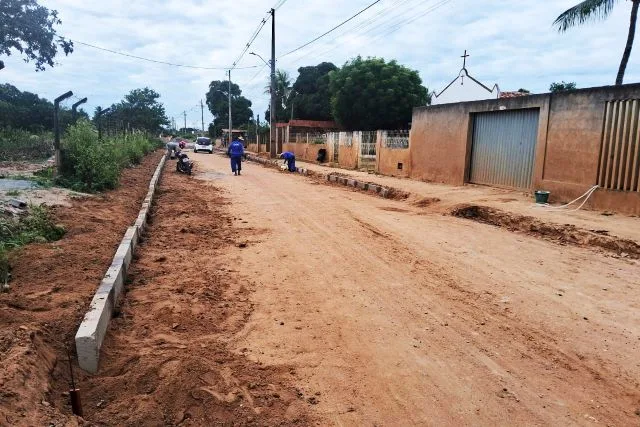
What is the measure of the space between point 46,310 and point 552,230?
26.1ft

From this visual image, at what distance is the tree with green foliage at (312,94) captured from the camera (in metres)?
53.5

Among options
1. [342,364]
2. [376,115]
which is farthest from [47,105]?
[342,364]

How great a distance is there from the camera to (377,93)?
38719 millimetres

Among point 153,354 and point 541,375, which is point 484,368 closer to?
point 541,375

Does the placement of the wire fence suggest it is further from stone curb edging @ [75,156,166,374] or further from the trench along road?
stone curb edging @ [75,156,166,374]

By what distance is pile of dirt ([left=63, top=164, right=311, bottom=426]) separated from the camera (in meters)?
2.98

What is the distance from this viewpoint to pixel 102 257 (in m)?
5.88

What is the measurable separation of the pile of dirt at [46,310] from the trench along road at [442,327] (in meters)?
1.25

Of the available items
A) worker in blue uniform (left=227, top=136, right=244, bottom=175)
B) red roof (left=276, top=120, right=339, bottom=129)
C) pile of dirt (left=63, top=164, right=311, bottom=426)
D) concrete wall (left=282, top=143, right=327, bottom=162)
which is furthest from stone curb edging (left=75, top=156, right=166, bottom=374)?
red roof (left=276, top=120, right=339, bottom=129)

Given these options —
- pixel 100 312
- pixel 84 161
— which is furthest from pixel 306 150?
pixel 100 312

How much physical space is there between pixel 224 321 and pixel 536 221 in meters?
6.97

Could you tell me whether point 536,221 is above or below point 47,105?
below

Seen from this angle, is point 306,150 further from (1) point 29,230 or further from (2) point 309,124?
(1) point 29,230

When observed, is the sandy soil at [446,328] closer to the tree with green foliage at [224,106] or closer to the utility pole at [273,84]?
the utility pole at [273,84]
